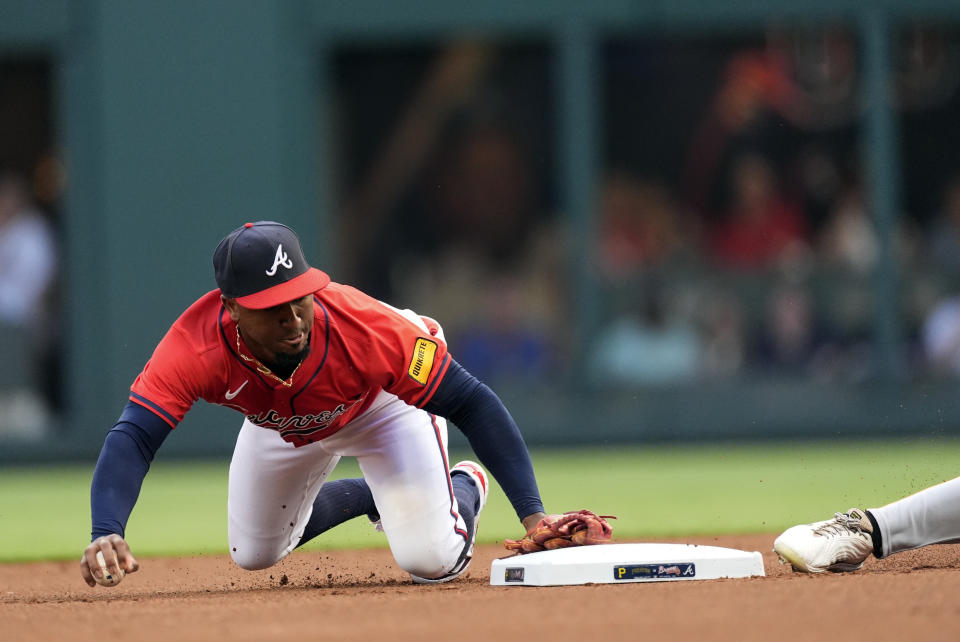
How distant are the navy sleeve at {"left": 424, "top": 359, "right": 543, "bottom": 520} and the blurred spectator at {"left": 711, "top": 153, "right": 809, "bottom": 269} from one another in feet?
23.2

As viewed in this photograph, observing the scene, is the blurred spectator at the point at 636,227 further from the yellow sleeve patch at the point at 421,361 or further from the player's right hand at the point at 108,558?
the player's right hand at the point at 108,558

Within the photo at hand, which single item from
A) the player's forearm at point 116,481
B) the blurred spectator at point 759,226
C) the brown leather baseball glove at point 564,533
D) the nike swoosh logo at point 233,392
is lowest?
the brown leather baseball glove at point 564,533

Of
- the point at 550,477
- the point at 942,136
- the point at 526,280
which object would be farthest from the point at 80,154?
the point at 942,136

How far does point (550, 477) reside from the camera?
9.61m

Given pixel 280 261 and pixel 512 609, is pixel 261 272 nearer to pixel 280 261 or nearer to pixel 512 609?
pixel 280 261

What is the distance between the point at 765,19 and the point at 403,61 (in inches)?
114

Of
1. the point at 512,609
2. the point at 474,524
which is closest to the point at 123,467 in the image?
the point at 512,609

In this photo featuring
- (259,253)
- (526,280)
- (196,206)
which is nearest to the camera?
(259,253)

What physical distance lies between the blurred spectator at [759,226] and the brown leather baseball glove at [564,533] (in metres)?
7.00

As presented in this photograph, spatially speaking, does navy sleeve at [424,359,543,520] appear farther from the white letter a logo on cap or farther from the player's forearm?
the player's forearm

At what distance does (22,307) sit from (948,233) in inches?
281

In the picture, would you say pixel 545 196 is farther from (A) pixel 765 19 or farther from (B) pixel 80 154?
(B) pixel 80 154

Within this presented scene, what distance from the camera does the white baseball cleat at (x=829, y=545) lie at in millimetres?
4723

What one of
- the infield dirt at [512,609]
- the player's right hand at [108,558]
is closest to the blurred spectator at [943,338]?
the infield dirt at [512,609]
